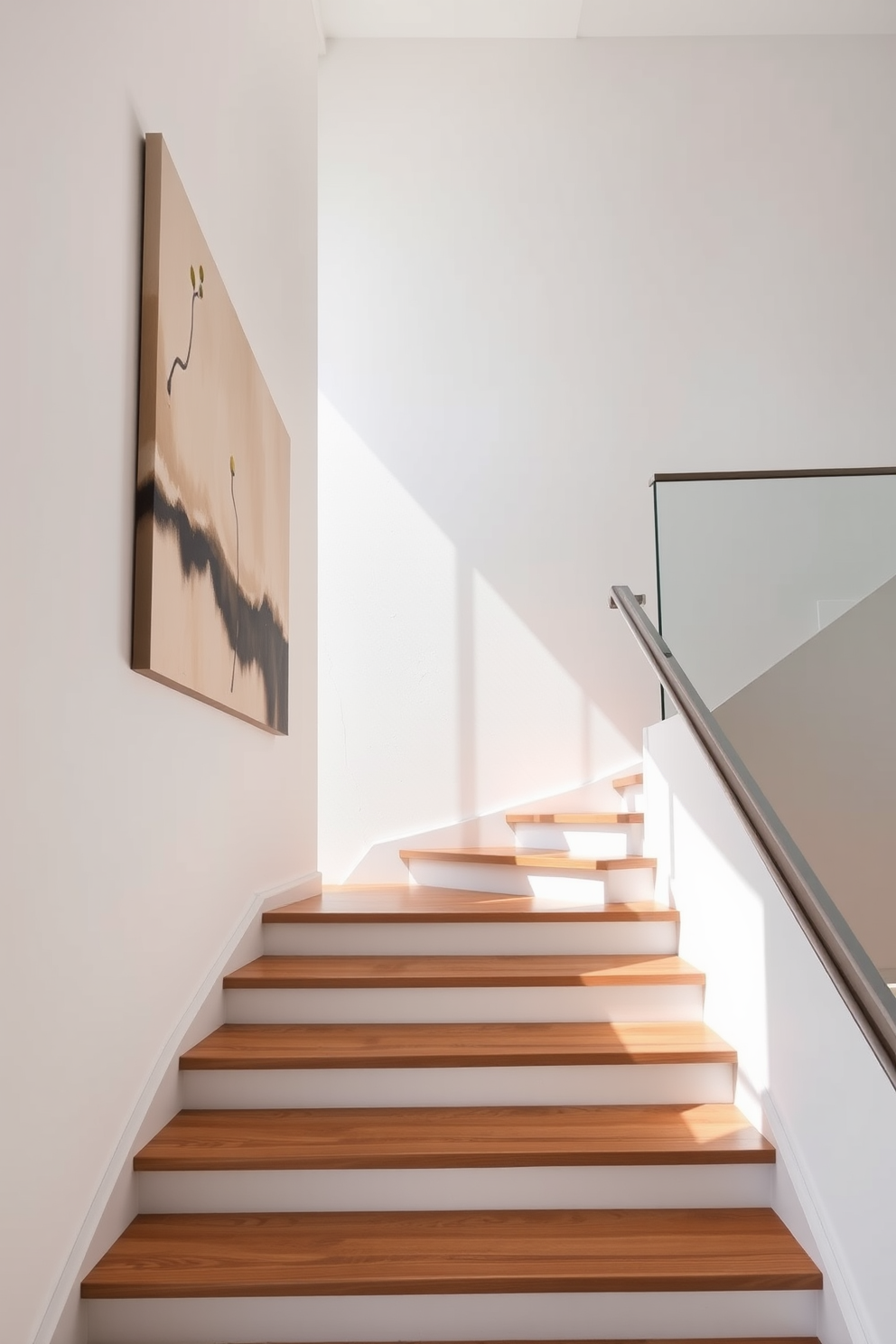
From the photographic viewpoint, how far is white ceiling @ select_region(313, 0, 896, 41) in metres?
5.16

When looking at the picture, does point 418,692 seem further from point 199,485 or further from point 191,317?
point 191,317

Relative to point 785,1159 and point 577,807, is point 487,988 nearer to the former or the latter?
→ point 785,1159

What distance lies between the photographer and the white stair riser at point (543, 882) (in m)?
3.29

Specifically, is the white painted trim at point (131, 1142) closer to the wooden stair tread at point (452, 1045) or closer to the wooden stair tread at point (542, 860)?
the wooden stair tread at point (452, 1045)

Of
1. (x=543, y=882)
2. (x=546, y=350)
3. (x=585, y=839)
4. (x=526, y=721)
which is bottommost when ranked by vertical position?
(x=543, y=882)

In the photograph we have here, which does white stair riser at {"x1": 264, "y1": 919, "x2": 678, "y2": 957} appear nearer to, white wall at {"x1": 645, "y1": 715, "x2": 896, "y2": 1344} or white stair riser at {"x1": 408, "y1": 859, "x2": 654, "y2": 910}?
white wall at {"x1": 645, "y1": 715, "x2": 896, "y2": 1344}

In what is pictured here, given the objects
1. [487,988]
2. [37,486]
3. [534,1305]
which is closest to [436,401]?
[487,988]

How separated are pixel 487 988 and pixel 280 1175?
30.2 inches

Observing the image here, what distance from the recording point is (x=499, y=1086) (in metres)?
2.39

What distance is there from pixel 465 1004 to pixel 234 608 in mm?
1215

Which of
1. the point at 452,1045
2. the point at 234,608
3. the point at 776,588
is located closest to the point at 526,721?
the point at 776,588

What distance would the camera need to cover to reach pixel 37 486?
155 centimetres

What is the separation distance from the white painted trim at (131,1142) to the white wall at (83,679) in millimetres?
31

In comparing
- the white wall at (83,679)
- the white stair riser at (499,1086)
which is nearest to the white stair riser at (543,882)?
the white stair riser at (499,1086)
